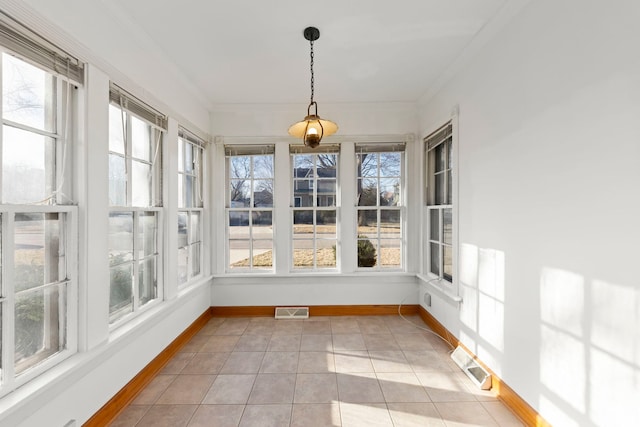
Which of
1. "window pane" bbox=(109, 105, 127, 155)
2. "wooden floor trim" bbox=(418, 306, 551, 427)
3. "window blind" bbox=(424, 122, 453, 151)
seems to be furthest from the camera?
"window blind" bbox=(424, 122, 453, 151)

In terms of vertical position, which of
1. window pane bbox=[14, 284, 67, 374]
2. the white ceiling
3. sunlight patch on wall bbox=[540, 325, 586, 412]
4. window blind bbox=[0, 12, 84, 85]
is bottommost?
sunlight patch on wall bbox=[540, 325, 586, 412]

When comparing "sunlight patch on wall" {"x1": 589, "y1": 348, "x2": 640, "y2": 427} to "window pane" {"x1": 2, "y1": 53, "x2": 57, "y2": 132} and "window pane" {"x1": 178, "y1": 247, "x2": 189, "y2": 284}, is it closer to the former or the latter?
"window pane" {"x1": 2, "y1": 53, "x2": 57, "y2": 132}

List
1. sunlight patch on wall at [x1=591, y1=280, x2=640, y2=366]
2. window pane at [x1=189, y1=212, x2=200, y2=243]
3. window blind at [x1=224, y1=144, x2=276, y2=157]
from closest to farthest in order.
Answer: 1. sunlight patch on wall at [x1=591, y1=280, x2=640, y2=366]
2. window pane at [x1=189, y1=212, x2=200, y2=243]
3. window blind at [x1=224, y1=144, x2=276, y2=157]

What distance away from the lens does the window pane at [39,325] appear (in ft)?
4.76

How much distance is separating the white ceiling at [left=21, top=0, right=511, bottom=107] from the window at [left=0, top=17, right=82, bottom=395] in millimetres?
341

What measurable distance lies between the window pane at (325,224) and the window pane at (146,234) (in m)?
2.01

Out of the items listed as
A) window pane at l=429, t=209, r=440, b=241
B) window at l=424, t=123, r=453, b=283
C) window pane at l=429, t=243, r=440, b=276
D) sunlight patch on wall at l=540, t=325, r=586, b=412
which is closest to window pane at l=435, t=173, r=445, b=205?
window at l=424, t=123, r=453, b=283

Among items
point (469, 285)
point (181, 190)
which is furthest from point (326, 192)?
point (469, 285)

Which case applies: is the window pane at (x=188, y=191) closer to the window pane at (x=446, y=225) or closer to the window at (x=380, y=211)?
the window at (x=380, y=211)

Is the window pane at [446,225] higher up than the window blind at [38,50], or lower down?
lower down

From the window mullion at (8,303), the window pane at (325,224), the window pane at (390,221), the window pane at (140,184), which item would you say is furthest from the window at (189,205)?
the window pane at (390,221)

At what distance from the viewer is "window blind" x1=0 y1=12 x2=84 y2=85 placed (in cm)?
135

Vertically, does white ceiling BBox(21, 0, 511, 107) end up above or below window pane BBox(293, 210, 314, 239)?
above

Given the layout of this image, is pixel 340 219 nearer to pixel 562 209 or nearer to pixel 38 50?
pixel 562 209
